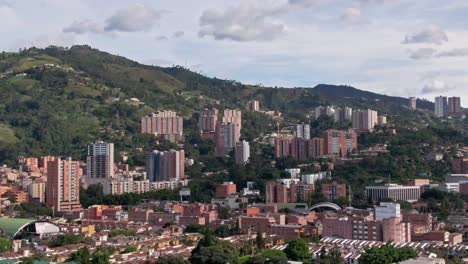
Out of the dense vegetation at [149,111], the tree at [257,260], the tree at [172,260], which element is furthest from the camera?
the dense vegetation at [149,111]

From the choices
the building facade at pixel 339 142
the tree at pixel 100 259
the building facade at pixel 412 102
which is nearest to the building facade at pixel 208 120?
the building facade at pixel 339 142

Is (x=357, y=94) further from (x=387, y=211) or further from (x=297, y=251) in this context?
(x=297, y=251)

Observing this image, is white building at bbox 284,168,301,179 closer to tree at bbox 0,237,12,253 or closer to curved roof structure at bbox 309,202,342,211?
curved roof structure at bbox 309,202,342,211

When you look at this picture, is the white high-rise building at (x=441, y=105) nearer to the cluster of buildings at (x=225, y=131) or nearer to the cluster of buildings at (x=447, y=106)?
the cluster of buildings at (x=447, y=106)

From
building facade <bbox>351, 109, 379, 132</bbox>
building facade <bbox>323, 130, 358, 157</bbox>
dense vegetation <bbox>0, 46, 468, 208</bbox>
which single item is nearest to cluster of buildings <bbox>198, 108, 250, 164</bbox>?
dense vegetation <bbox>0, 46, 468, 208</bbox>

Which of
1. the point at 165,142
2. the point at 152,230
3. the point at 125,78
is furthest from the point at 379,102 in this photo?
the point at 152,230

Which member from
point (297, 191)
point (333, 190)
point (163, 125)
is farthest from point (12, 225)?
point (163, 125)

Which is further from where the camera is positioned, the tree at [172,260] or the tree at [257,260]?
the tree at [257,260]
